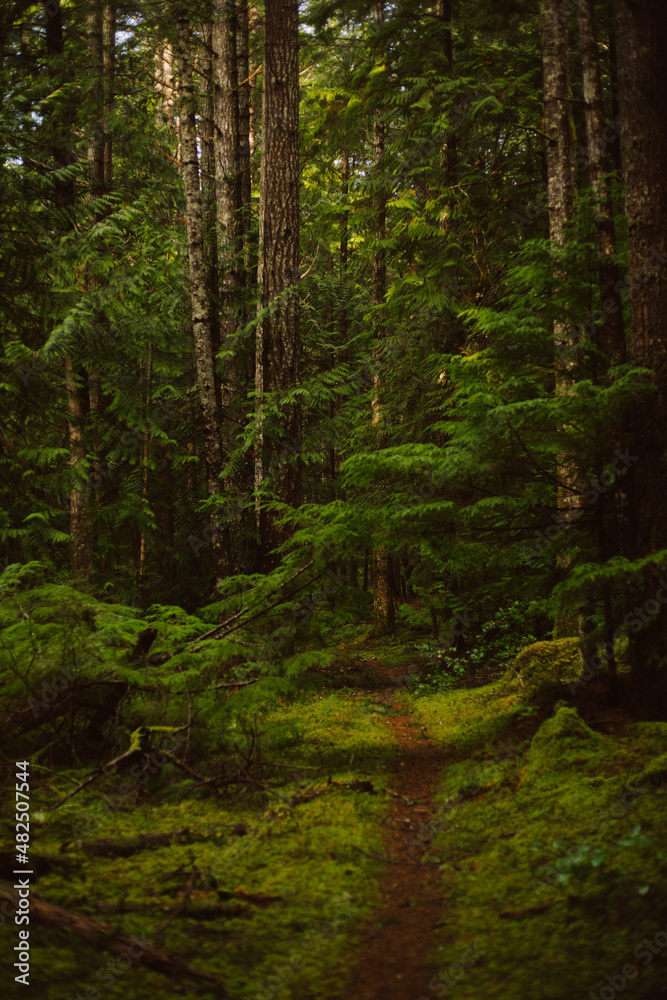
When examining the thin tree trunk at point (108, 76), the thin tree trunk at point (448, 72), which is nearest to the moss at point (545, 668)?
the thin tree trunk at point (448, 72)

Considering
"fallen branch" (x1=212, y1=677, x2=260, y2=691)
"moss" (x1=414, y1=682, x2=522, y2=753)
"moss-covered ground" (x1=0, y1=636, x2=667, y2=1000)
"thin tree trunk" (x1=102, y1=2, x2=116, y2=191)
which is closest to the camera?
"moss-covered ground" (x1=0, y1=636, x2=667, y2=1000)

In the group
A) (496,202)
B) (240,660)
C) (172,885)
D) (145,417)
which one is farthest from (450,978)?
(496,202)

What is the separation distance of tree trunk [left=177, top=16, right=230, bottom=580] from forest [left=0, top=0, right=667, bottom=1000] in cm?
7

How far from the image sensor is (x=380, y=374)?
13594 mm

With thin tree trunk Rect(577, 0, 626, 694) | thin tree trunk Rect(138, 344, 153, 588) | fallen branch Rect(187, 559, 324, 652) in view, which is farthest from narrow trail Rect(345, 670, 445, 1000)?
thin tree trunk Rect(138, 344, 153, 588)

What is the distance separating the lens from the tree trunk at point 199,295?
10.3 metres

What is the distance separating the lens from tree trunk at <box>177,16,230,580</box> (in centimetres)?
1026

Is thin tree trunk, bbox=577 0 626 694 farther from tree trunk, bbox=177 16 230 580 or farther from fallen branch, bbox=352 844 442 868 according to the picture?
tree trunk, bbox=177 16 230 580

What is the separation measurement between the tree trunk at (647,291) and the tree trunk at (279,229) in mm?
4919

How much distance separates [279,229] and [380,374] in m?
4.55

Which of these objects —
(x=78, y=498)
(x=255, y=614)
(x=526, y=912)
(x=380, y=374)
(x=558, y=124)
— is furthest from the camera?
(x=380, y=374)

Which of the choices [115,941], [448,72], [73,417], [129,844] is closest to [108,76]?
[448,72]

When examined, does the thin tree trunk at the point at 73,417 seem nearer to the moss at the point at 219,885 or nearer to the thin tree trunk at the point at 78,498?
the thin tree trunk at the point at 78,498

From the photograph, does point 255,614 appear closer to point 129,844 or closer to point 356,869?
point 129,844
